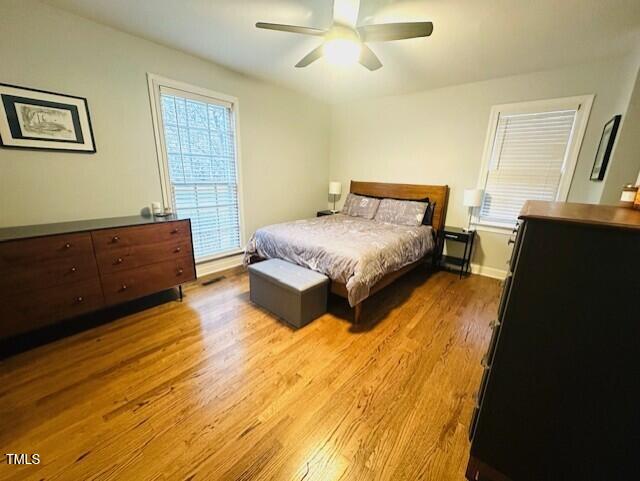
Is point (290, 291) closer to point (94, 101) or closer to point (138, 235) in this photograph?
point (138, 235)

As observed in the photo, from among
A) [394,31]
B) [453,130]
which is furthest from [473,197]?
[394,31]

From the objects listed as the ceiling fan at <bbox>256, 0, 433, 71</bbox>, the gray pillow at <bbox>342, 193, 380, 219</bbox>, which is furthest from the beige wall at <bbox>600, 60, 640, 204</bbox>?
the gray pillow at <bbox>342, 193, 380, 219</bbox>

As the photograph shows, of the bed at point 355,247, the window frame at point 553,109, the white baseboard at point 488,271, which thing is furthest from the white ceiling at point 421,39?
the white baseboard at point 488,271

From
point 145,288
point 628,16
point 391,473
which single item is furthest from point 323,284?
point 628,16

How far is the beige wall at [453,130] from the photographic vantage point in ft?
8.66

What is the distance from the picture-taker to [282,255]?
2.75m

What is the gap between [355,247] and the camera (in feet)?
7.81

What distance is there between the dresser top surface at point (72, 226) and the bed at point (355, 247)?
1.11 meters

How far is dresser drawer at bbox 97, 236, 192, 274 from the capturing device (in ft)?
6.94

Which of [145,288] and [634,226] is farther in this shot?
[145,288]

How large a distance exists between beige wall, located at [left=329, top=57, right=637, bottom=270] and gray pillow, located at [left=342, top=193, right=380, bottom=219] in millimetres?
527

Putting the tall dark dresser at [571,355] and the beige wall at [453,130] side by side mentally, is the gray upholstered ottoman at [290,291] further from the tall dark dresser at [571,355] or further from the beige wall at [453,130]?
the beige wall at [453,130]

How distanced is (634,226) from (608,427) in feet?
2.32

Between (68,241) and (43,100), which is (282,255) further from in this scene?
(43,100)
